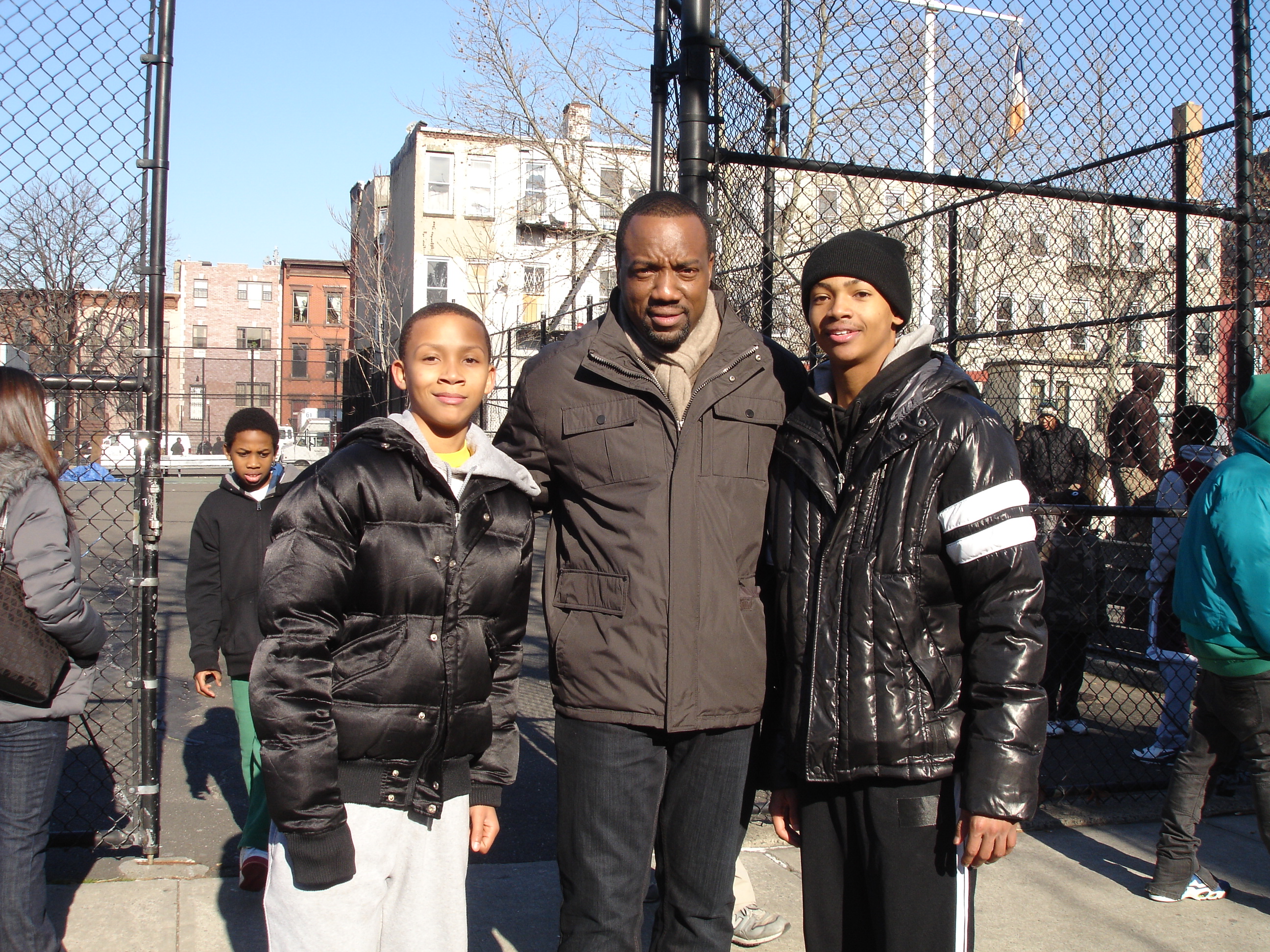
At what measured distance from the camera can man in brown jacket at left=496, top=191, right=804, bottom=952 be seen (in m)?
2.32

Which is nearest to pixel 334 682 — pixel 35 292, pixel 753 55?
pixel 35 292

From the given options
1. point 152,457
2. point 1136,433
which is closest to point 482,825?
point 152,457

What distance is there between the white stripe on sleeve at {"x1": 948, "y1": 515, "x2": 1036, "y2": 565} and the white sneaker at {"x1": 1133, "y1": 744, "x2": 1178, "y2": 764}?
4.02 meters

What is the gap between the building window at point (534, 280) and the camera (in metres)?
18.3

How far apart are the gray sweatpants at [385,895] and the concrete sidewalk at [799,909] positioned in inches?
45.8

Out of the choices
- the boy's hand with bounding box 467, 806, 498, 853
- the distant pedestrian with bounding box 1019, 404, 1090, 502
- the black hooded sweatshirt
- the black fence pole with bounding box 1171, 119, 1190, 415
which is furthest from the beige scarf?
the distant pedestrian with bounding box 1019, 404, 1090, 502

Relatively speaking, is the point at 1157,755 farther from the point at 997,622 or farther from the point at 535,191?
the point at 535,191

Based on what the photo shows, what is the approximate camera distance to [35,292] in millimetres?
4840

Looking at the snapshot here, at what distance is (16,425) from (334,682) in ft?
4.72

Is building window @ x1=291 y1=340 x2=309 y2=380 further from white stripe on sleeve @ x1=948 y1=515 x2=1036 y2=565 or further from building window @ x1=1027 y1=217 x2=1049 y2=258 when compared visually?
white stripe on sleeve @ x1=948 y1=515 x2=1036 y2=565

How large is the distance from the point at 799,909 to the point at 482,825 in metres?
1.76

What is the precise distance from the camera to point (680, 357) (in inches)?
98.6

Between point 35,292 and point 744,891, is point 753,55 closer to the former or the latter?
point 35,292

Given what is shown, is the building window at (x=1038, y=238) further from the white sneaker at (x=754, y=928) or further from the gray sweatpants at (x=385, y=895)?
the gray sweatpants at (x=385, y=895)
